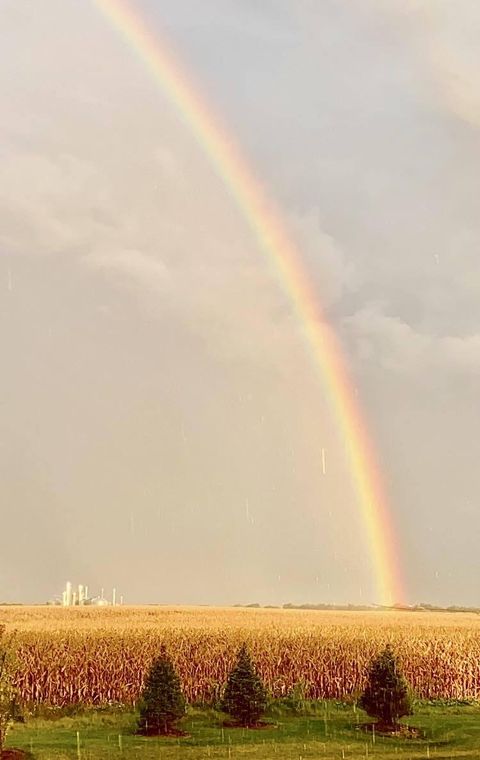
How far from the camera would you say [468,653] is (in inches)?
1184

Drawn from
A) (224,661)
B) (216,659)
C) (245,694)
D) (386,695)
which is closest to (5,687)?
(245,694)

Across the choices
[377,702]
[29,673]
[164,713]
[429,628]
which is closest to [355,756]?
[377,702]

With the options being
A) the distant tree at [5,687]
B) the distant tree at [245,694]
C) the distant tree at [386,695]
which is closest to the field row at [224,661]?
the distant tree at [245,694]

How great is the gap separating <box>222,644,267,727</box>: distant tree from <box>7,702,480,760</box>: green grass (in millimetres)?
537

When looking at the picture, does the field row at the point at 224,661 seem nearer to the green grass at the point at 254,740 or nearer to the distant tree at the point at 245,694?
the green grass at the point at 254,740

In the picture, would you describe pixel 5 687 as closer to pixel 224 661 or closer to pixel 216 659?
pixel 216 659

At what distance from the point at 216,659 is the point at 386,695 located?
6.15 metres

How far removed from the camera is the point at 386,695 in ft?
75.2

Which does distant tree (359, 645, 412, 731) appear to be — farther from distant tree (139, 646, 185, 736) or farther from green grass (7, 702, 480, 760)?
distant tree (139, 646, 185, 736)

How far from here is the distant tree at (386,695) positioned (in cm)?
2295

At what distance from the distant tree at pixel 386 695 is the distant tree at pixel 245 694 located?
2.80 m

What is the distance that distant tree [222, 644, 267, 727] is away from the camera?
74.9 feet

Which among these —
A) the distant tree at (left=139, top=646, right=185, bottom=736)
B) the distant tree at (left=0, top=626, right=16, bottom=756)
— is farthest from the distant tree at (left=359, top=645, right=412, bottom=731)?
the distant tree at (left=0, top=626, right=16, bottom=756)

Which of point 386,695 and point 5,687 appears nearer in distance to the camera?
point 5,687
